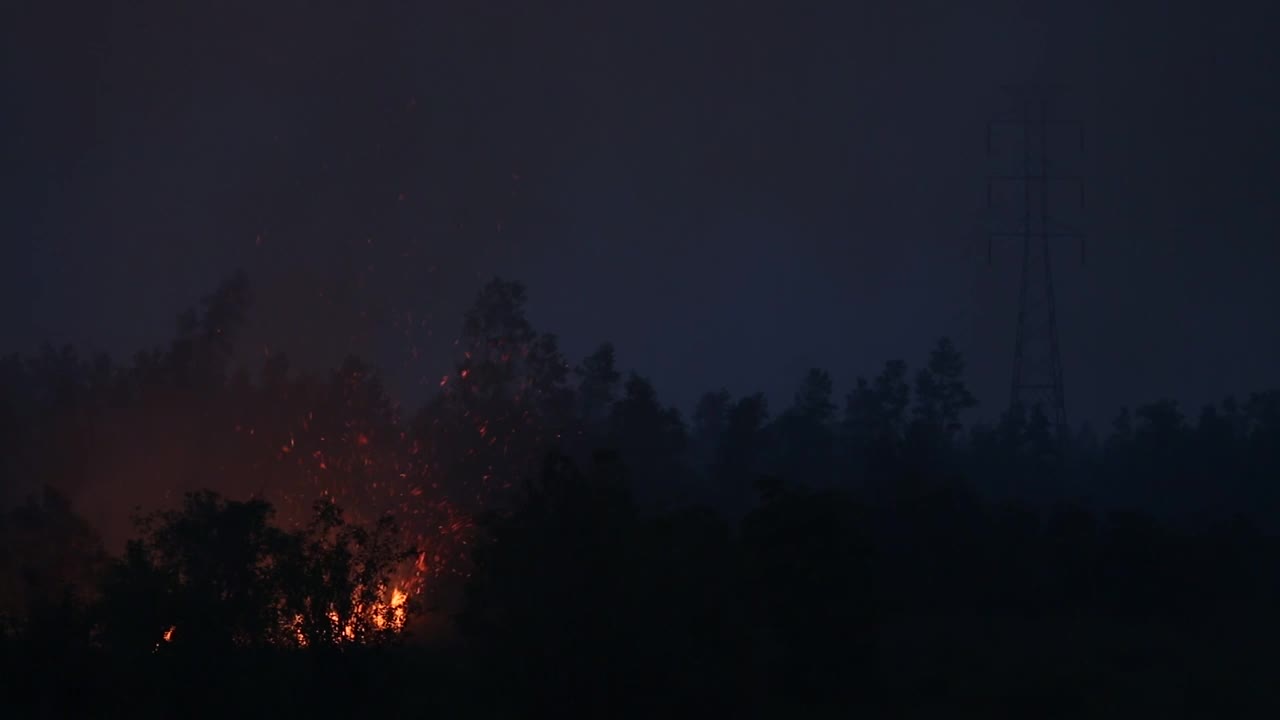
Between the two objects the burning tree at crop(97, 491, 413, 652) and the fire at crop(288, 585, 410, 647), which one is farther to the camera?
the fire at crop(288, 585, 410, 647)

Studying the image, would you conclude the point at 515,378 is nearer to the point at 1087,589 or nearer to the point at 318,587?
the point at 1087,589

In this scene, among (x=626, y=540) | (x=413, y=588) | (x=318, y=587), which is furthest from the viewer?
(x=413, y=588)

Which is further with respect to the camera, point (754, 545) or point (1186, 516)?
point (1186, 516)

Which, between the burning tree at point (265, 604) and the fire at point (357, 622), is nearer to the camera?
the burning tree at point (265, 604)

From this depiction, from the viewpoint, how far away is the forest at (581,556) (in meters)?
20.6

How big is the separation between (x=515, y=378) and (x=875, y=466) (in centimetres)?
1969

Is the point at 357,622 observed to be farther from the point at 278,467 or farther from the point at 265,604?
the point at 278,467

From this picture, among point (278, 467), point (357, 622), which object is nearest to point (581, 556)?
point (357, 622)

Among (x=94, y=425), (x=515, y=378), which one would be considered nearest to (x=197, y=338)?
(x=94, y=425)

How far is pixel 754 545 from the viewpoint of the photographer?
30344 millimetres

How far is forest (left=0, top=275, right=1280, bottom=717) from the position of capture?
2061 centimetres

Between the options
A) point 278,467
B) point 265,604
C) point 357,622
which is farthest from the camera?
point 278,467

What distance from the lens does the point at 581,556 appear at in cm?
2284

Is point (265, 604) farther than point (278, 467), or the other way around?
point (278, 467)
